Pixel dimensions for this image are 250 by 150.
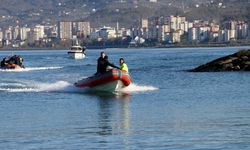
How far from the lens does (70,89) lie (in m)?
37.5

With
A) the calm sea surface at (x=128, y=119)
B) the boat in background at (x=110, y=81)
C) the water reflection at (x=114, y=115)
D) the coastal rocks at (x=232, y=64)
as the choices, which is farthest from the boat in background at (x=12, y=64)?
the water reflection at (x=114, y=115)

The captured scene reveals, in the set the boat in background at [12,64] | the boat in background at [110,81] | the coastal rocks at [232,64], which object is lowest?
the boat in background at [12,64]

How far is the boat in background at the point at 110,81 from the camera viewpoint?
34.5m

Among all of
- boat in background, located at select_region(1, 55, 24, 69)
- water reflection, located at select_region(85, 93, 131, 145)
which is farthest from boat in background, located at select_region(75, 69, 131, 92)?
boat in background, located at select_region(1, 55, 24, 69)

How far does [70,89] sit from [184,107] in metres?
10.3

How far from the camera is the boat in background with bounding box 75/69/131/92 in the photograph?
113ft

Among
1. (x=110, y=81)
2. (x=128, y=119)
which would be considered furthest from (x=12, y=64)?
(x=128, y=119)

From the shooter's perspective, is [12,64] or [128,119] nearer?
[128,119]

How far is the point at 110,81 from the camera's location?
34.8 meters

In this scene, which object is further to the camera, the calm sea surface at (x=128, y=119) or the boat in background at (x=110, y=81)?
the boat in background at (x=110, y=81)

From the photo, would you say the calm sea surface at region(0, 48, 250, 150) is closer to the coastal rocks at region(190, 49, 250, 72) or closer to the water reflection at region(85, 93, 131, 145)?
the water reflection at region(85, 93, 131, 145)

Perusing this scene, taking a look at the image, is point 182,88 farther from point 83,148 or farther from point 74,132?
point 83,148

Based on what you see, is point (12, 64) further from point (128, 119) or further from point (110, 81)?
point (128, 119)

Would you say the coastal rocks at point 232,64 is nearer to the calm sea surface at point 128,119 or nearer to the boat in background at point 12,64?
Answer: the calm sea surface at point 128,119
